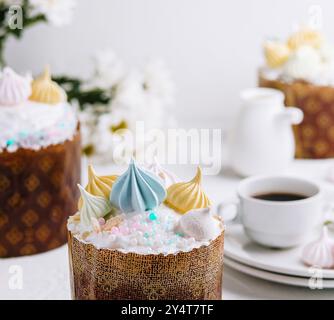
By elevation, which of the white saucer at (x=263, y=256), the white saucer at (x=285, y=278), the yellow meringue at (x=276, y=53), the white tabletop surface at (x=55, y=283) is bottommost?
the white tabletop surface at (x=55, y=283)

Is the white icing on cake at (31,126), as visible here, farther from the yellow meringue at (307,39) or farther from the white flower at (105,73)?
the yellow meringue at (307,39)

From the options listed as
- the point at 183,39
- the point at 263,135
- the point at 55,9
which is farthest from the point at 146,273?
the point at 183,39

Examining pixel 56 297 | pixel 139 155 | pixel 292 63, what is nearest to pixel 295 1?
pixel 292 63

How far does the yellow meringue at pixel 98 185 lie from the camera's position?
1002mm

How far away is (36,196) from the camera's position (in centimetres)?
127

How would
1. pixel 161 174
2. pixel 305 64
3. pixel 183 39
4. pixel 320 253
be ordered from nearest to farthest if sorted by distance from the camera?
pixel 161 174, pixel 320 253, pixel 305 64, pixel 183 39

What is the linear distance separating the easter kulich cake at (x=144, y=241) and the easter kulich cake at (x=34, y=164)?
0.27 m

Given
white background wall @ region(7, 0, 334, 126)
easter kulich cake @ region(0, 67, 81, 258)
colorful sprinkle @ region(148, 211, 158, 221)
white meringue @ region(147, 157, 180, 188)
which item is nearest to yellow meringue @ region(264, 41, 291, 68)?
white background wall @ region(7, 0, 334, 126)

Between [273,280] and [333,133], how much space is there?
634mm

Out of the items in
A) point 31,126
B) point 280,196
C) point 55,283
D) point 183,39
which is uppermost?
point 183,39

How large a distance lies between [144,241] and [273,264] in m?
0.29

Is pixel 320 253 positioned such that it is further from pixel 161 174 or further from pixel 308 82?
pixel 308 82

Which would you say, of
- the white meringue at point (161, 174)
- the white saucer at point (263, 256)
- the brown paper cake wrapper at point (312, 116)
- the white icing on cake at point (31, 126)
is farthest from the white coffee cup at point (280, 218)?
the brown paper cake wrapper at point (312, 116)
